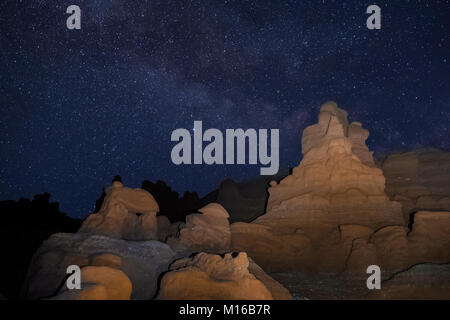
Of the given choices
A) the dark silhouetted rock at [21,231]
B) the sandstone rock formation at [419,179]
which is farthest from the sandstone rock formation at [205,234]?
the sandstone rock formation at [419,179]

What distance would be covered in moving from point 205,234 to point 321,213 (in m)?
11.2

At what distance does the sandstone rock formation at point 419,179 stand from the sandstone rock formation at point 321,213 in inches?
267

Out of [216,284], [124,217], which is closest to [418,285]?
[216,284]

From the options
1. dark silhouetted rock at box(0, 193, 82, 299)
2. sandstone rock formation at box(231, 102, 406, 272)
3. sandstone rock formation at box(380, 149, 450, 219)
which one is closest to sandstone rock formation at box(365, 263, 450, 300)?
sandstone rock formation at box(231, 102, 406, 272)

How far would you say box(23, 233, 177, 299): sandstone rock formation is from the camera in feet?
44.8

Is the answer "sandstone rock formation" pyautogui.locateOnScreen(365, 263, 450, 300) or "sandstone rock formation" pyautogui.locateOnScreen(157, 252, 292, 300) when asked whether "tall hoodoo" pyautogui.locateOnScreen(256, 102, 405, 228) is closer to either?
"sandstone rock formation" pyautogui.locateOnScreen(365, 263, 450, 300)

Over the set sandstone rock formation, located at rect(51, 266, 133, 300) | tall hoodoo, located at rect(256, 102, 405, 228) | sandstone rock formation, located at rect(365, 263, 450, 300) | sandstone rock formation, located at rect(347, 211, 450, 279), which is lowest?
sandstone rock formation, located at rect(365, 263, 450, 300)

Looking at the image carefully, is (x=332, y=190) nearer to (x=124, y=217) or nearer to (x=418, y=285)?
(x=418, y=285)

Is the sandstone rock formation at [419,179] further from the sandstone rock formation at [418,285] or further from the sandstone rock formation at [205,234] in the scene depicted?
the sandstone rock formation at [205,234]

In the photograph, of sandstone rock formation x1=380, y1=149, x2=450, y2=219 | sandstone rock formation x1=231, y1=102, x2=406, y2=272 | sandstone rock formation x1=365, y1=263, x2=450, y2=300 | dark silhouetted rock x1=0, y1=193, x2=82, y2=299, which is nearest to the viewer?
sandstone rock formation x1=365, y1=263, x2=450, y2=300

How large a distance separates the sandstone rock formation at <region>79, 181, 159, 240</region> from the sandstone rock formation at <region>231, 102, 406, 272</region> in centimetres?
864

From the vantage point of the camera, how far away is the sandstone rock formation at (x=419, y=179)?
3400 cm
